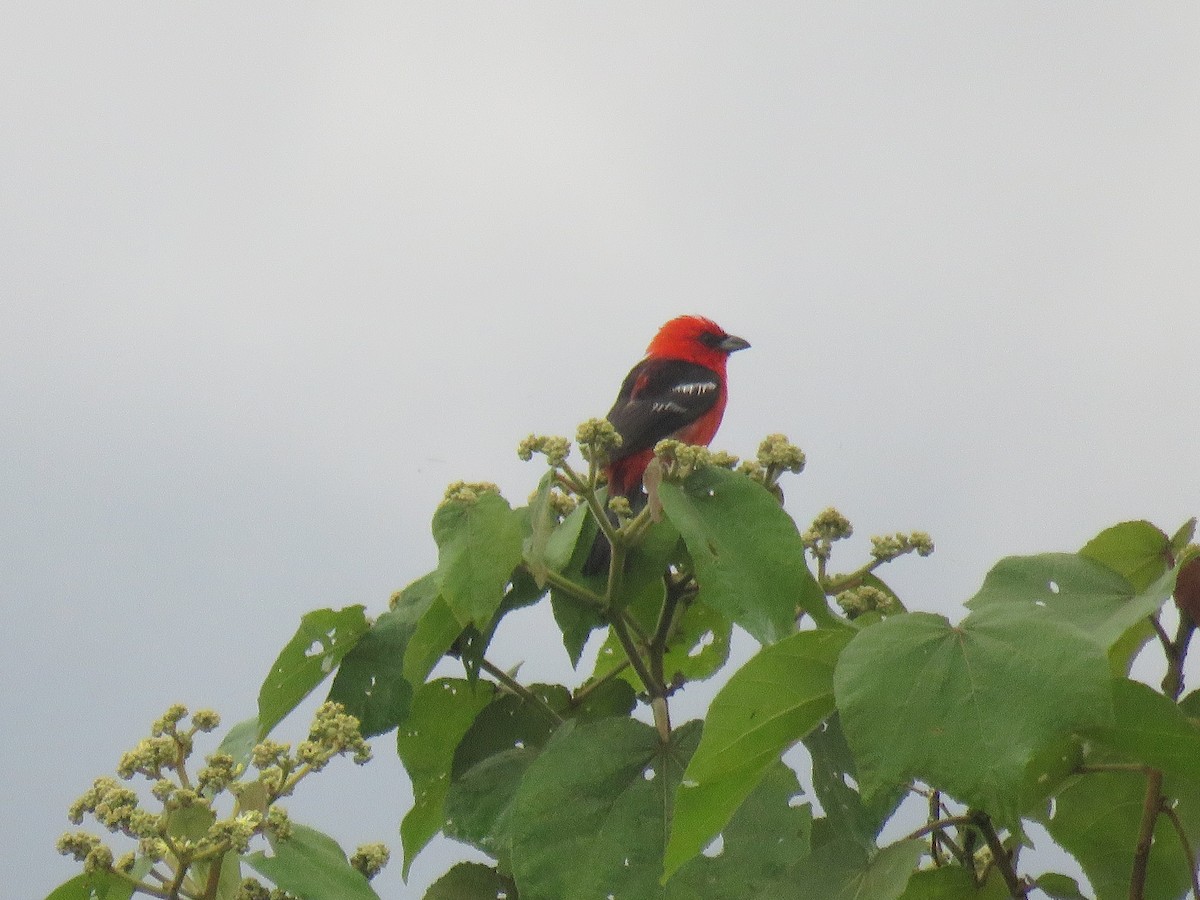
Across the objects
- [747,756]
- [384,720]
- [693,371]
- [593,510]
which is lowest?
[747,756]

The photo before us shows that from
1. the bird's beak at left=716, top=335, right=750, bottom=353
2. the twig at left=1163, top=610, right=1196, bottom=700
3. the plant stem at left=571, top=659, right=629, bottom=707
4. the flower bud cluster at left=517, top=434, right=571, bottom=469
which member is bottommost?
the twig at left=1163, top=610, right=1196, bottom=700

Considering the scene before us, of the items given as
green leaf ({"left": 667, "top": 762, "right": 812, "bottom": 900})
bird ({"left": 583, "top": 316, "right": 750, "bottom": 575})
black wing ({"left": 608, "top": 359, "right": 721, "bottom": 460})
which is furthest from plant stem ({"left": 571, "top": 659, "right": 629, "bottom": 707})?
black wing ({"left": 608, "top": 359, "right": 721, "bottom": 460})

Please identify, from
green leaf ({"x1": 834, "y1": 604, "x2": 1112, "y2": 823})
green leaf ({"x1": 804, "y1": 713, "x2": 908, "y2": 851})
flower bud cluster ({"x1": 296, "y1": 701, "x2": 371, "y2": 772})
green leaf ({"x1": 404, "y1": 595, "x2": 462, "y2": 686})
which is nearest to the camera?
green leaf ({"x1": 834, "y1": 604, "x2": 1112, "y2": 823})

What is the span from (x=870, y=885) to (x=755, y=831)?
7.7 inches

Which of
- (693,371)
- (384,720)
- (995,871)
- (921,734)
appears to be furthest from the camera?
(693,371)

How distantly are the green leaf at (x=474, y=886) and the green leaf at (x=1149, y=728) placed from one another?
88 cm

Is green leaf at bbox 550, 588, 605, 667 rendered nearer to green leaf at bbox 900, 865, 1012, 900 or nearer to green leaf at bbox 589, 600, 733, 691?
green leaf at bbox 589, 600, 733, 691

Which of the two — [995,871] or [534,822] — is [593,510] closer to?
[534,822]

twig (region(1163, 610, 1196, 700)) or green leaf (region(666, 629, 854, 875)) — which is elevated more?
twig (region(1163, 610, 1196, 700))

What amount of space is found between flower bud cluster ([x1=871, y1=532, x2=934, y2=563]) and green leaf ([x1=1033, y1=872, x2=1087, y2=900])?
47 cm

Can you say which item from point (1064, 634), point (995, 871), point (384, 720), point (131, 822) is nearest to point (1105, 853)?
point (995, 871)

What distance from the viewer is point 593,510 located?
5.59 feet

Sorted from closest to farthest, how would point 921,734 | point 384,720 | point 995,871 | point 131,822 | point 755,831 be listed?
point 921,734, point 131,822, point 755,831, point 995,871, point 384,720

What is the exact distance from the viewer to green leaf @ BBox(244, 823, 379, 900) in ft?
4.85
